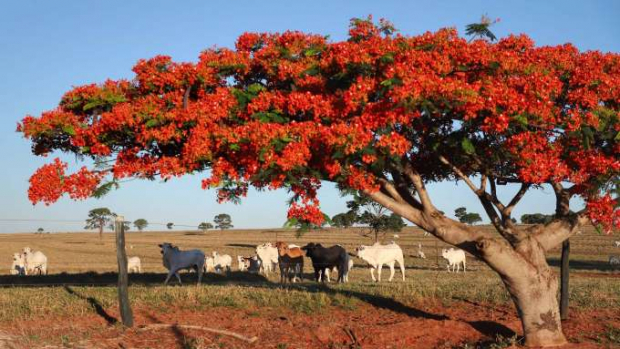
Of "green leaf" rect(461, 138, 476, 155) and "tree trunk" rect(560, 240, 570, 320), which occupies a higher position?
"green leaf" rect(461, 138, 476, 155)

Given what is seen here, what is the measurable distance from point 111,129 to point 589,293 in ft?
45.1

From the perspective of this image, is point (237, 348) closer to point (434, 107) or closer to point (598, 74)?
point (434, 107)

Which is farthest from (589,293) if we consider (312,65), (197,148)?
(197,148)

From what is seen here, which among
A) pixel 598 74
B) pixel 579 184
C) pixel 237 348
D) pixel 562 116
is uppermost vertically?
pixel 598 74

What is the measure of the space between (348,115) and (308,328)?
4.80 m

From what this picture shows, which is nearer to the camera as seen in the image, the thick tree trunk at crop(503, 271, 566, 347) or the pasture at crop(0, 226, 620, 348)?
the thick tree trunk at crop(503, 271, 566, 347)

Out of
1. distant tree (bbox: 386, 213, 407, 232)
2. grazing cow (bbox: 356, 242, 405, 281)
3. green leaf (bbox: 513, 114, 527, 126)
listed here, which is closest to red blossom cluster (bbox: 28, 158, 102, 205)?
green leaf (bbox: 513, 114, 527, 126)

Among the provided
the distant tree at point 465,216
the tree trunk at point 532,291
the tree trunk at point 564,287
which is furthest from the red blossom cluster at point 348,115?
the distant tree at point 465,216

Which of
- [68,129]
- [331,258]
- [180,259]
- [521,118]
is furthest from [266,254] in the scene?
[521,118]

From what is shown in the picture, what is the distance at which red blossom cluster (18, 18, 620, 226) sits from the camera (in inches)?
422

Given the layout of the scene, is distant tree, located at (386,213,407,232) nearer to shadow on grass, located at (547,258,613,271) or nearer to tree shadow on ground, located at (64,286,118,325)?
shadow on grass, located at (547,258,613,271)

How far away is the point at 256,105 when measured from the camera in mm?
12023

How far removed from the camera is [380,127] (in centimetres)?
1078

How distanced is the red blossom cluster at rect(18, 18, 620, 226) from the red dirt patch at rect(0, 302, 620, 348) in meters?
2.78
